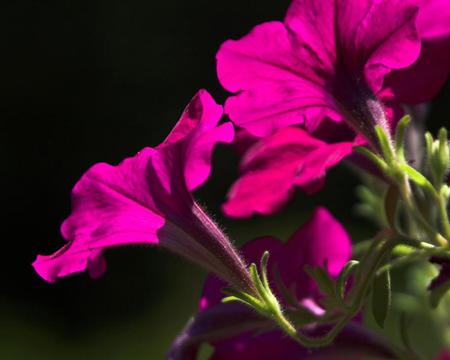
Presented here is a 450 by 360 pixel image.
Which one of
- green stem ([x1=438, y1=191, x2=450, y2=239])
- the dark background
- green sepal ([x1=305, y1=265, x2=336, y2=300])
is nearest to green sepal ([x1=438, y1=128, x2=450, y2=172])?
green stem ([x1=438, y1=191, x2=450, y2=239])

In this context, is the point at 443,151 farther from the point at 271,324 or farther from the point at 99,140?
the point at 99,140

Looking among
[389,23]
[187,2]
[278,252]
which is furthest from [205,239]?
[187,2]

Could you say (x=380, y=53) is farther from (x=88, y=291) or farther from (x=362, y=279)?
(x=88, y=291)

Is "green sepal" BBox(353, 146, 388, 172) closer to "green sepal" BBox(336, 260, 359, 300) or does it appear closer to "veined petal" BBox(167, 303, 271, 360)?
"green sepal" BBox(336, 260, 359, 300)

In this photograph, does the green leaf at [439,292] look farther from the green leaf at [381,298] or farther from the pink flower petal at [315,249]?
the pink flower petal at [315,249]

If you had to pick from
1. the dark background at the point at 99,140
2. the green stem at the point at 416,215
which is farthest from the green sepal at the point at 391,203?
the dark background at the point at 99,140

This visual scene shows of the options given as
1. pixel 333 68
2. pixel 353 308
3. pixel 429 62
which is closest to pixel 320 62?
pixel 333 68

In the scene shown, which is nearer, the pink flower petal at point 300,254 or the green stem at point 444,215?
the green stem at point 444,215
